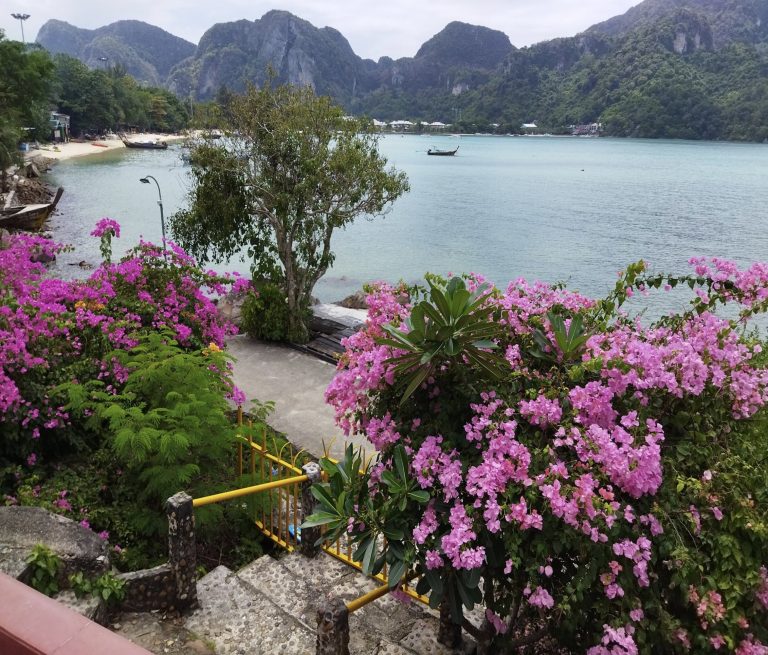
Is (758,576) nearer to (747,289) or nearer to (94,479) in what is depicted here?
(747,289)

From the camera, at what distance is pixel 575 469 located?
2520 millimetres

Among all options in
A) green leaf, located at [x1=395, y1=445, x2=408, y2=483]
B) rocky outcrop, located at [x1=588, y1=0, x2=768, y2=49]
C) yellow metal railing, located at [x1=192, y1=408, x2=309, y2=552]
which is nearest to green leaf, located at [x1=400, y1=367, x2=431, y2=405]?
green leaf, located at [x1=395, y1=445, x2=408, y2=483]

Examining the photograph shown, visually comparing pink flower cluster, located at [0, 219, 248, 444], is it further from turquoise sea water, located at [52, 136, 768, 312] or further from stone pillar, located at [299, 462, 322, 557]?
turquoise sea water, located at [52, 136, 768, 312]

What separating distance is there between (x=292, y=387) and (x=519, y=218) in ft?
119

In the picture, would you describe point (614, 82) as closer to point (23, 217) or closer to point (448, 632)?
point (23, 217)

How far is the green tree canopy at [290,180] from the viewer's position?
12562mm

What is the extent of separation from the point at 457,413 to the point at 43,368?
4465 mm

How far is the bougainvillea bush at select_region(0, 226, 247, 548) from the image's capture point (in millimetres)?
5012

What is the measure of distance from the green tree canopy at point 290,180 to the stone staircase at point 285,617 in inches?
353

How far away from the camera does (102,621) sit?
3578 mm

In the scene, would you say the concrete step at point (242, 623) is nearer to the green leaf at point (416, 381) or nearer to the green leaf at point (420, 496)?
the green leaf at point (420, 496)

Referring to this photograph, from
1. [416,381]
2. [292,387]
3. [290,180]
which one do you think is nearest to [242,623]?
[416,381]

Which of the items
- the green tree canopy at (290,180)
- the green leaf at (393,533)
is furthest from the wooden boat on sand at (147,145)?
the green leaf at (393,533)

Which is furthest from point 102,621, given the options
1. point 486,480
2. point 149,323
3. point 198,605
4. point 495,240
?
point 495,240
